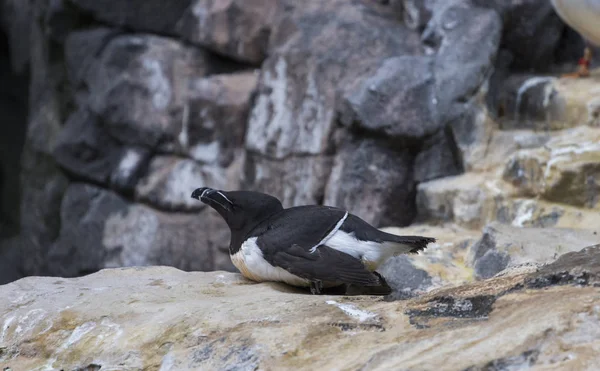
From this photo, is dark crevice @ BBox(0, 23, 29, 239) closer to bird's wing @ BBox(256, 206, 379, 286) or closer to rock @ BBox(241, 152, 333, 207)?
rock @ BBox(241, 152, 333, 207)

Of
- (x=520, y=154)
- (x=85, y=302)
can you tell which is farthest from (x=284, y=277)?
(x=520, y=154)

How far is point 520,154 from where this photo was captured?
4.31 meters

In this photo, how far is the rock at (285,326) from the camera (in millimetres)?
1808

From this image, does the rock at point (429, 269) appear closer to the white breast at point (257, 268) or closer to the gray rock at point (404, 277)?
the gray rock at point (404, 277)

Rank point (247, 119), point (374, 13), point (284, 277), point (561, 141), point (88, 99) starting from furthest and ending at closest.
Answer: point (88, 99) → point (247, 119) → point (374, 13) → point (561, 141) → point (284, 277)

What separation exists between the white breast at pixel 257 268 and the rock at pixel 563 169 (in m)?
1.76

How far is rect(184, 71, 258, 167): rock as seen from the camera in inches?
239

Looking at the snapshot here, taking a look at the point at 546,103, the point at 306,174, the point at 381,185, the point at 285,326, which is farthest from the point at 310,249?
the point at 306,174

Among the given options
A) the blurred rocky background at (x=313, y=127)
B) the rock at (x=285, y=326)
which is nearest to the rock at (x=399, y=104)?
the blurred rocky background at (x=313, y=127)

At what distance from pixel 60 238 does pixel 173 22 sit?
2071 millimetres

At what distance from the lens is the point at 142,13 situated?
6469 millimetres

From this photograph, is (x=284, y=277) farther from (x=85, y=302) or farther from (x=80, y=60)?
(x=80, y=60)

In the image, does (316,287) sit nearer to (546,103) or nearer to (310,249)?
(310,249)

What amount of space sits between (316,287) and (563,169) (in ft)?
5.81
